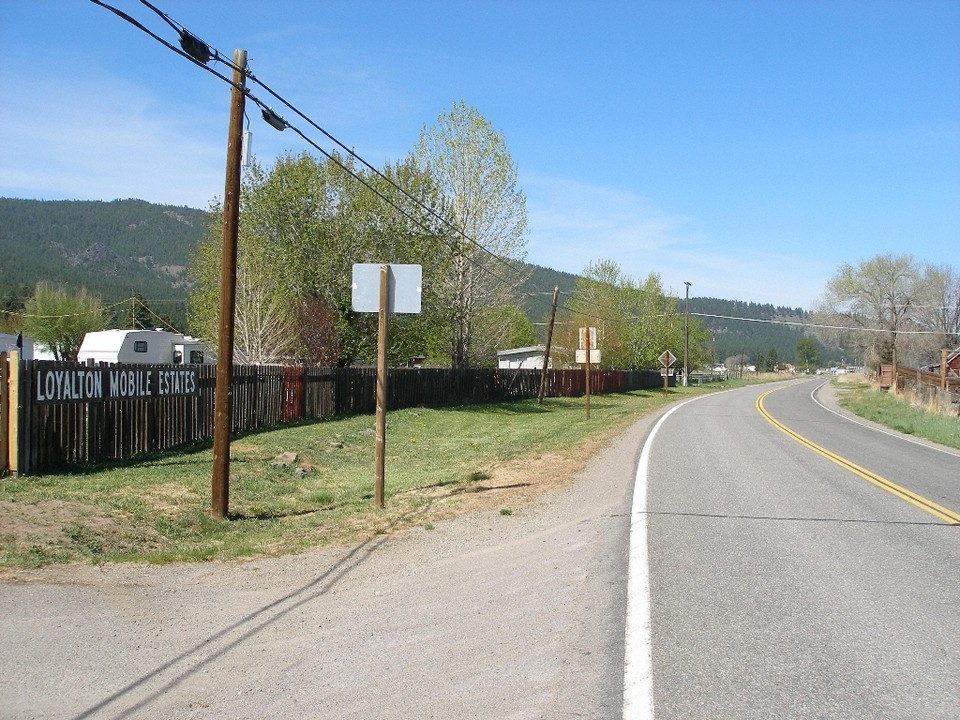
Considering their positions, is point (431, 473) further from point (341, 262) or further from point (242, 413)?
point (341, 262)

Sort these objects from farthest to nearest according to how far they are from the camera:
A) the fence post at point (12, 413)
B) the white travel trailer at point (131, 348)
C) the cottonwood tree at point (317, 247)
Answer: the white travel trailer at point (131, 348), the cottonwood tree at point (317, 247), the fence post at point (12, 413)

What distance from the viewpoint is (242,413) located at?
20.0 metres

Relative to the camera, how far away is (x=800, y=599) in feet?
20.8

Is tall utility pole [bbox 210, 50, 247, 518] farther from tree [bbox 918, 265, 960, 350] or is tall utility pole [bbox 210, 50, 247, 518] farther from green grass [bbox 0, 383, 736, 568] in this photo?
tree [bbox 918, 265, 960, 350]

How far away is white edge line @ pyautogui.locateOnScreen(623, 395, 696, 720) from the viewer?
4.39 m

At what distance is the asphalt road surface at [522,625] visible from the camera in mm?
4594

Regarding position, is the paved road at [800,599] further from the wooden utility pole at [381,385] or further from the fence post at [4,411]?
the fence post at [4,411]

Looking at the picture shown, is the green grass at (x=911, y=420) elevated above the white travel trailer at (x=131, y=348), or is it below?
below

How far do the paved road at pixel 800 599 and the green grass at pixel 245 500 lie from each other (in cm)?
292

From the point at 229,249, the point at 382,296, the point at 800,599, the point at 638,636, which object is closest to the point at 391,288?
the point at 382,296

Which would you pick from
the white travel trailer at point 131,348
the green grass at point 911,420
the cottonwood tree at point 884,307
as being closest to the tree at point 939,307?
the cottonwood tree at point 884,307

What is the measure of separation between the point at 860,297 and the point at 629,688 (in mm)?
82680

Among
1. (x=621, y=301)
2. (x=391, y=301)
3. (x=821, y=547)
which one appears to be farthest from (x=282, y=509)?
(x=621, y=301)

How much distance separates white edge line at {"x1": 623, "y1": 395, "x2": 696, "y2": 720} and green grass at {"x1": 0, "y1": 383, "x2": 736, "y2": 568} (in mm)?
2563
